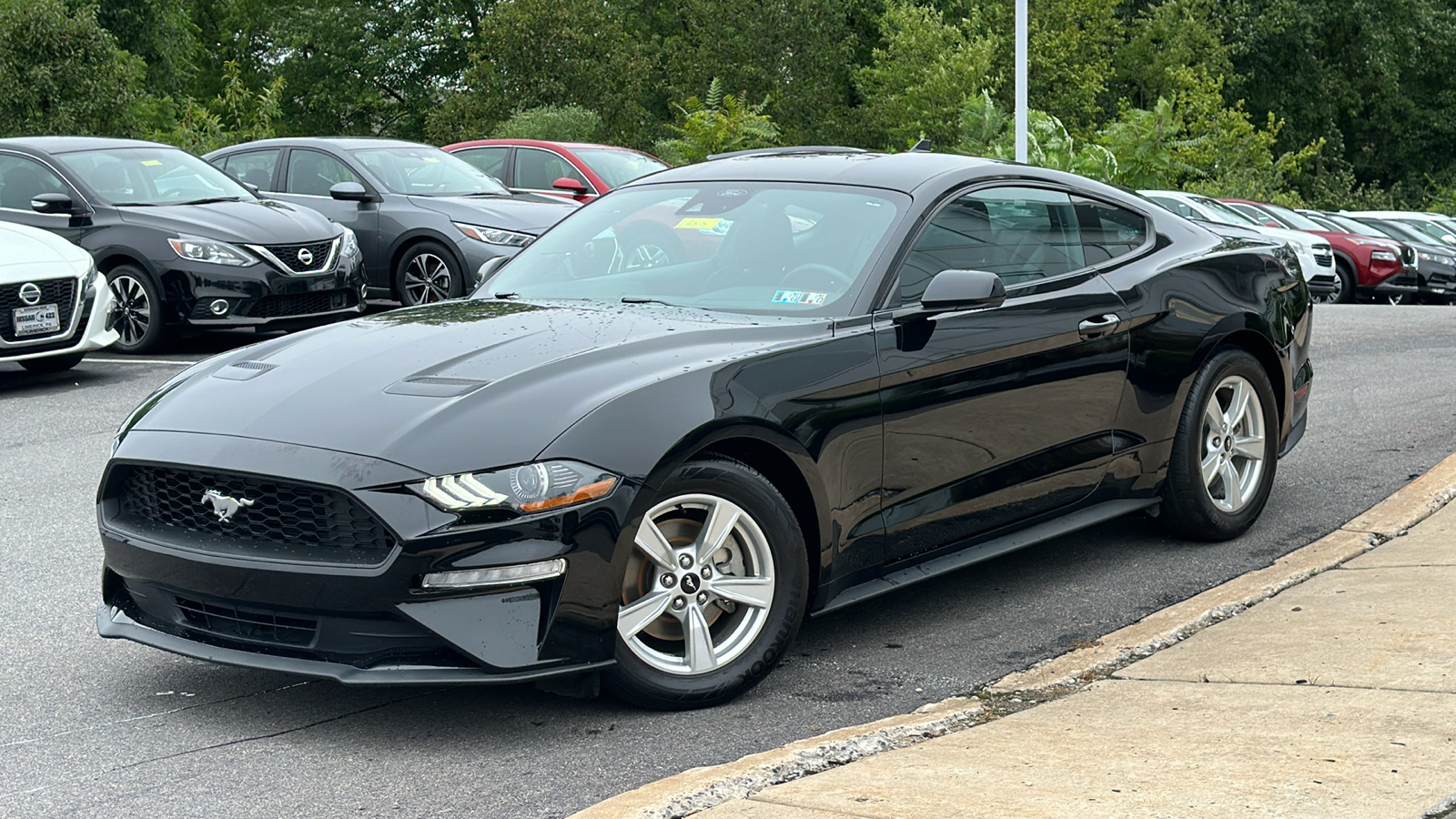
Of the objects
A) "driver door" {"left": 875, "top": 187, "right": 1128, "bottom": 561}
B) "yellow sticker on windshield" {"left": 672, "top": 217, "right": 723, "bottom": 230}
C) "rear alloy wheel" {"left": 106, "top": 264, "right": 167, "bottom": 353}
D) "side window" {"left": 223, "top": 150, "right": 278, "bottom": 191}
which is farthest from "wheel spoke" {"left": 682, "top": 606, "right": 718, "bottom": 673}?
"side window" {"left": 223, "top": 150, "right": 278, "bottom": 191}

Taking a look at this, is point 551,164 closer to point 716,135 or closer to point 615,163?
point 615,163

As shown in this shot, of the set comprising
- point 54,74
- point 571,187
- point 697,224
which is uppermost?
point 54,74

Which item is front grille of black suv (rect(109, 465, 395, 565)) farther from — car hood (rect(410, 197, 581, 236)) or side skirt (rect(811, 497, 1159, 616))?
car hood (rect(410, 197, 581, 236))

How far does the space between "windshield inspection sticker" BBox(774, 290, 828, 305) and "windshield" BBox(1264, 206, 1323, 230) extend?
77.9ft

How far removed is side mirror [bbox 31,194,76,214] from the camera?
1205 centimetres

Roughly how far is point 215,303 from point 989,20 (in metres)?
38.2

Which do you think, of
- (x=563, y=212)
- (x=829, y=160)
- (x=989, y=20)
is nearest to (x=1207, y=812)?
(x=829, y=160)

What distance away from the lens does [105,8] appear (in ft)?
129

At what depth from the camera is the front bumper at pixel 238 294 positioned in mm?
11750

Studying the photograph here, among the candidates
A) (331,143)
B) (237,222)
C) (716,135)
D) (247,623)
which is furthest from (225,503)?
(716,135)

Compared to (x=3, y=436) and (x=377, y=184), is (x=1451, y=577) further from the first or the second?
(x=377, y=184)

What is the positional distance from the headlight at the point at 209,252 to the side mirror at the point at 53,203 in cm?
94

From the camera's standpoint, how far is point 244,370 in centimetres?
467

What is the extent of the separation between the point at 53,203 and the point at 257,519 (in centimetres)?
911
